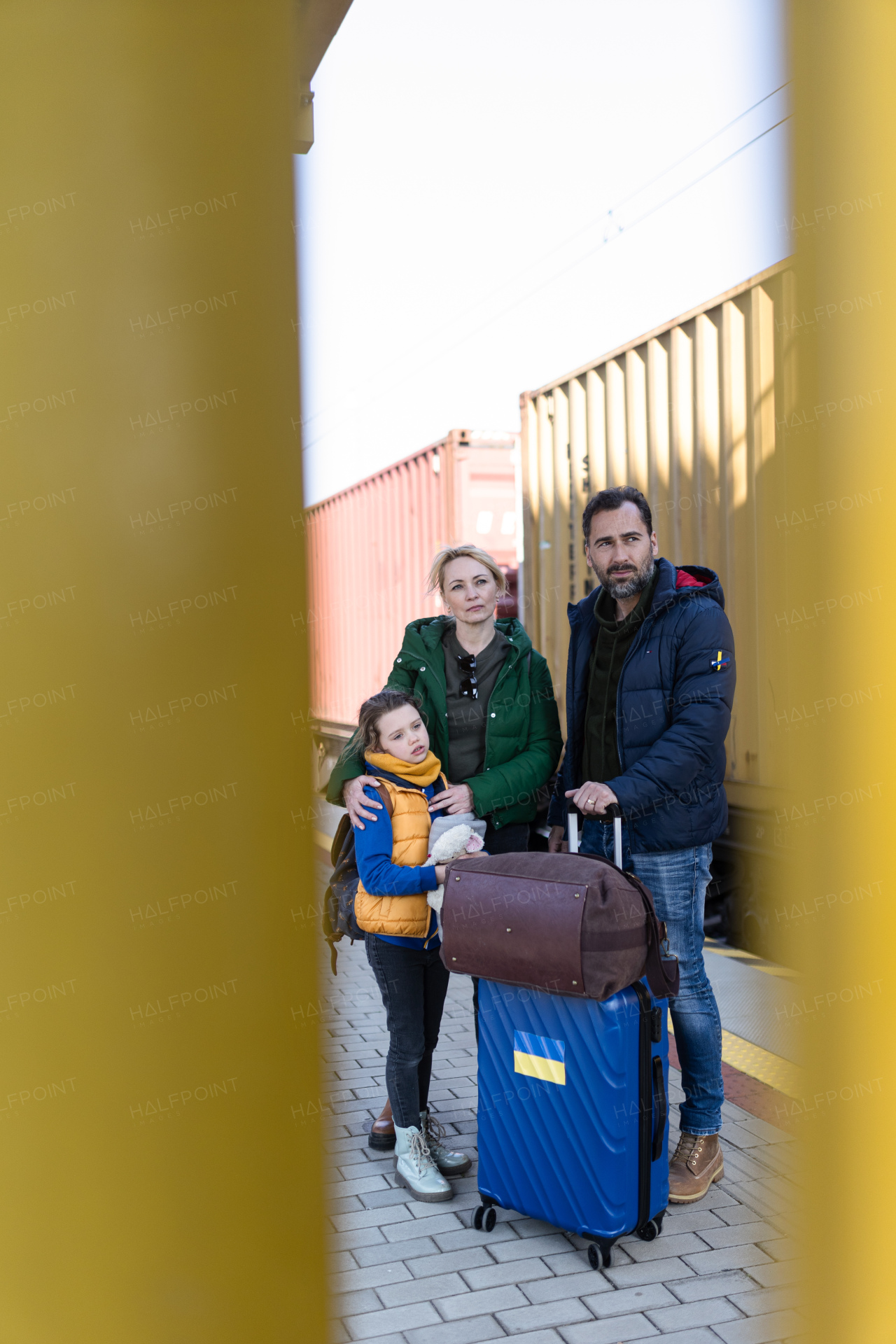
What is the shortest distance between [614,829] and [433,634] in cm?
80

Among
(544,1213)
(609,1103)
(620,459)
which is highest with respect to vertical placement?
(620,459)

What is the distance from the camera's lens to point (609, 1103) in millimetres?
2582

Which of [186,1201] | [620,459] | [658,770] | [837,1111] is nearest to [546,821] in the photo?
[658,770]

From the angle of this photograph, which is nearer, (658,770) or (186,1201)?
(186,1201)

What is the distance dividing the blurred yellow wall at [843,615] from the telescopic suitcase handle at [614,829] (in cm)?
162

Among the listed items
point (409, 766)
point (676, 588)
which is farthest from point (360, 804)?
point (676, 588)

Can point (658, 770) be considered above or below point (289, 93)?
below

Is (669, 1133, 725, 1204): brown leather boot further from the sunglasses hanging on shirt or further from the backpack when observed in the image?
the sunglasses hanging on shirt

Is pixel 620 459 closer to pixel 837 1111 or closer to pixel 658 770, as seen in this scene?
pixel 658 770

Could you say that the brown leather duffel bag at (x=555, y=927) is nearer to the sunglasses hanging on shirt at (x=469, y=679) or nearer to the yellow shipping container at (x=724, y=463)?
the sunglasses hanging on shirt at (x=469, y=679)

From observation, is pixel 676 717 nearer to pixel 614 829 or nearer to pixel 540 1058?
pixel 614 829

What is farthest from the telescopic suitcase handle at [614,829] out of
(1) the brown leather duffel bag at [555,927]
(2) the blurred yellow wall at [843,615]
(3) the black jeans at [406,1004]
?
(2) the blurred yellow wall at [843,615]

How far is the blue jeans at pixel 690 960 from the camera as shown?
2.95 metres

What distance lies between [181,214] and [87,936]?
18.0 inches
